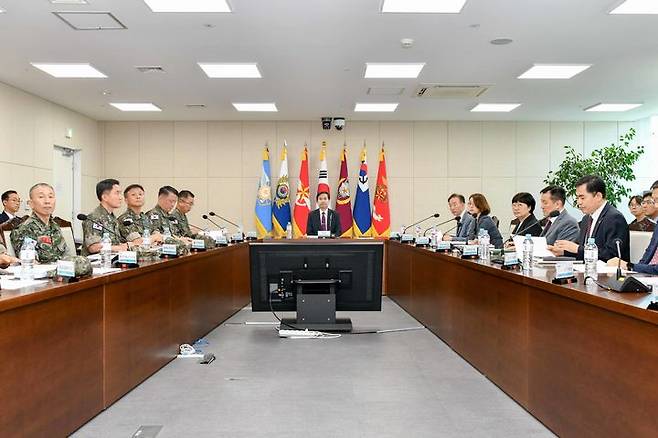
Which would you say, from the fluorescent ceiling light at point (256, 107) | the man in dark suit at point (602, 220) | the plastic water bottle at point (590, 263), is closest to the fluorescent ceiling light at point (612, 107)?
the fluorescent ceiling light at point (256, 107)

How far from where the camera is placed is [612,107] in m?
9.32

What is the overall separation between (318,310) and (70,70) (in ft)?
14.3

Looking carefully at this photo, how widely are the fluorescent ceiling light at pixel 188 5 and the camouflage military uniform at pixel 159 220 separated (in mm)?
2155

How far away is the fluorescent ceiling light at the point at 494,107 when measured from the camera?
29.7 feet

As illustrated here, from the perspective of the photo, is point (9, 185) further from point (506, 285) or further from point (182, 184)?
point (506, 285)

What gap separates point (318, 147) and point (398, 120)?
1539 mm

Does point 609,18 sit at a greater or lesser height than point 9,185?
greater

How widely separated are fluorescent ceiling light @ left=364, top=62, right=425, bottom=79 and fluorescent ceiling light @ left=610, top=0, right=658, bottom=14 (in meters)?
2.20

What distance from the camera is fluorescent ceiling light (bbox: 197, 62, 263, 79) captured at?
667cm

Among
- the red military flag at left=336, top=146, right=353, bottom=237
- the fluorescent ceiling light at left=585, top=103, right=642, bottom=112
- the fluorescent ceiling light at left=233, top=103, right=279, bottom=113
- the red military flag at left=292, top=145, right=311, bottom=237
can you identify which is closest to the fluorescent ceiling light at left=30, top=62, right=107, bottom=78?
the fluorescent ceiling light at left=233, top=103, right=279, bottom=113

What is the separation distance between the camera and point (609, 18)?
16.7 feet

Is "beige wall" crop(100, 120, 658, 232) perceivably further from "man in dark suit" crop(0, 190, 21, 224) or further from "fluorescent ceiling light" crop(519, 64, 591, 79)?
"man in dark suit" crop(0, 190, 21, 224)

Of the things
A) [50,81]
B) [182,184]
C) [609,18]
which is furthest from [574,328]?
[182,184]

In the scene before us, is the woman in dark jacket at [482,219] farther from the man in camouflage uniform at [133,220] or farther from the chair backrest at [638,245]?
the man in camouflage uniform at [133,220]
